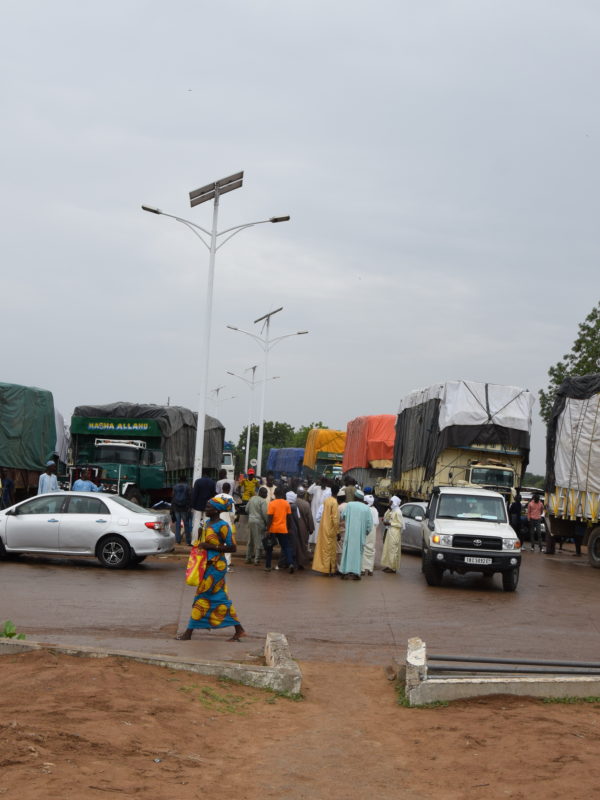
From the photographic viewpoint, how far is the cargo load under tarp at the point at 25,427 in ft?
89.9

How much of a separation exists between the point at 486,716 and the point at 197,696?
2.30 m

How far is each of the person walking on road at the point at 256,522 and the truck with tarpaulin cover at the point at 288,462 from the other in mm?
37794

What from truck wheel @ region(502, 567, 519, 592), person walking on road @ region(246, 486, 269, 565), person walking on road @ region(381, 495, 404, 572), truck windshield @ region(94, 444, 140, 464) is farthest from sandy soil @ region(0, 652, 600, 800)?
truck windshield @ region(94, 444, 140, 464)

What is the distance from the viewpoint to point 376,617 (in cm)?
1377

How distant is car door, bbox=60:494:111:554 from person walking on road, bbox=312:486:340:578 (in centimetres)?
407

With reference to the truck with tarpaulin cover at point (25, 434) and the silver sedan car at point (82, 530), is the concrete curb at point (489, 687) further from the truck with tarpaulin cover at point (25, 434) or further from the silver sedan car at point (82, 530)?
the truck with tarpaulin cover at point (25, 434)

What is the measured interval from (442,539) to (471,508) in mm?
1459

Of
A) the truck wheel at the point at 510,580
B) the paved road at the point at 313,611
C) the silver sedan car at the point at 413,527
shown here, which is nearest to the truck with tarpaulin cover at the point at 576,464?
the silver sedan car at the point at 413,527

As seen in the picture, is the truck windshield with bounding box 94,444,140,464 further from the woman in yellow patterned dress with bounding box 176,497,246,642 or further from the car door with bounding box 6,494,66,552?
the woman in yellow patterned dress with bounding box 176,497,246,642

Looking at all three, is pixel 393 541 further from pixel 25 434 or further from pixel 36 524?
pixel 25 434

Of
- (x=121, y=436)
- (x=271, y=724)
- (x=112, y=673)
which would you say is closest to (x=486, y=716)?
(x=271, y=724)

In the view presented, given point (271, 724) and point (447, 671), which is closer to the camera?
point (271, 724)

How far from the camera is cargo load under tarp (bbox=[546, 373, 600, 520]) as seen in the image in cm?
2486

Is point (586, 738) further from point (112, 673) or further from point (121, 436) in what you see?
point (121, 436)
